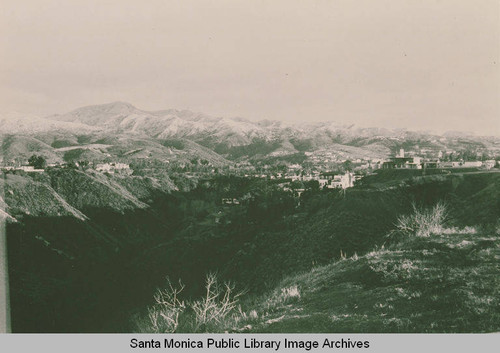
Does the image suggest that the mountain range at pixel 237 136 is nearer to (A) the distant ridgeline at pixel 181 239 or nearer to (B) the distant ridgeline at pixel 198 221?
(B) the distant ridgeline at pixel 198 221

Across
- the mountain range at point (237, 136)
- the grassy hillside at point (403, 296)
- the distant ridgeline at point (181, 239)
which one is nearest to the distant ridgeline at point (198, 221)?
the distant ridgeline at point (181, 239)

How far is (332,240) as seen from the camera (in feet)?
83.7

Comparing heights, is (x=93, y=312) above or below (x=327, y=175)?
below

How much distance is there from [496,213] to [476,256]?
1091 cm

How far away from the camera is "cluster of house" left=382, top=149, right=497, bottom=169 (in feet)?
120

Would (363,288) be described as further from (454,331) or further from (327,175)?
(327,175)

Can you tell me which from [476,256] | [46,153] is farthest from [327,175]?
[46,153]

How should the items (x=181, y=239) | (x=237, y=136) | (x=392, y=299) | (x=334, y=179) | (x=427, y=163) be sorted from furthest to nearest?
(x=237, y=136), (x=334, y=179), (x=181, y=239), (x=427, y=163), (x=392, y=299)

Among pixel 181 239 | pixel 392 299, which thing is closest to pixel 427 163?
pixel 181 239

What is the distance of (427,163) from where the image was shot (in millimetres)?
40312

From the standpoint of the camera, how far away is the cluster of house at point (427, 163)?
120 ft

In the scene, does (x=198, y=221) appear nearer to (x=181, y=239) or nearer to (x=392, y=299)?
(x=181, y=239)
